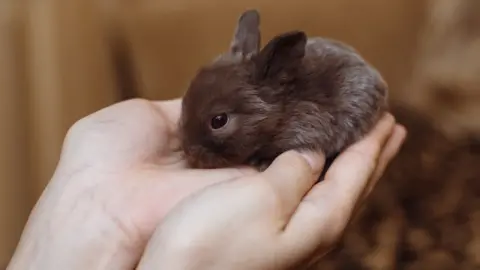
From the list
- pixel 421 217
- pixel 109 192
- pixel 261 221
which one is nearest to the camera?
pixel 261 221

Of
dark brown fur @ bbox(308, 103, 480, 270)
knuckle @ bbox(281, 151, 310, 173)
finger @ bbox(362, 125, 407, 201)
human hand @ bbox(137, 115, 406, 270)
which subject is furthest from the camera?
dark brown fur @ bbox(308, 103, 480, 270)

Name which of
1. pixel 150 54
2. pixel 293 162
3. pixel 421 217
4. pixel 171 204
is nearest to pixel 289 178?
pixel 293 162

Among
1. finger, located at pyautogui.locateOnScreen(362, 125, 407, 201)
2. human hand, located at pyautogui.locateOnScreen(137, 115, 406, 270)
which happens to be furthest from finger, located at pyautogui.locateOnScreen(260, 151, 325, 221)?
finger, located at pyautogui.locateOnScreen(362, 125, 407, 201)

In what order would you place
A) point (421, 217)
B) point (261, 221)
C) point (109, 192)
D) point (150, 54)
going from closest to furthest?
point (261, 221)
point (109, 192)
point (421, 217)
point (150, 54)

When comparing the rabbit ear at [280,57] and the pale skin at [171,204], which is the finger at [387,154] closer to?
the pale skin at [171,204]

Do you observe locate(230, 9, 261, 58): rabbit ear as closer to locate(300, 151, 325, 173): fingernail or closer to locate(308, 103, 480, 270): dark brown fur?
locate(300, 151, 325, 173): fingernail

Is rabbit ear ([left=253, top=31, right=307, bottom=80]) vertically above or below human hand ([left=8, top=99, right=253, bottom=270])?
above

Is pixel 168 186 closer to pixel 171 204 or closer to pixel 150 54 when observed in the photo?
pixel 171 204
